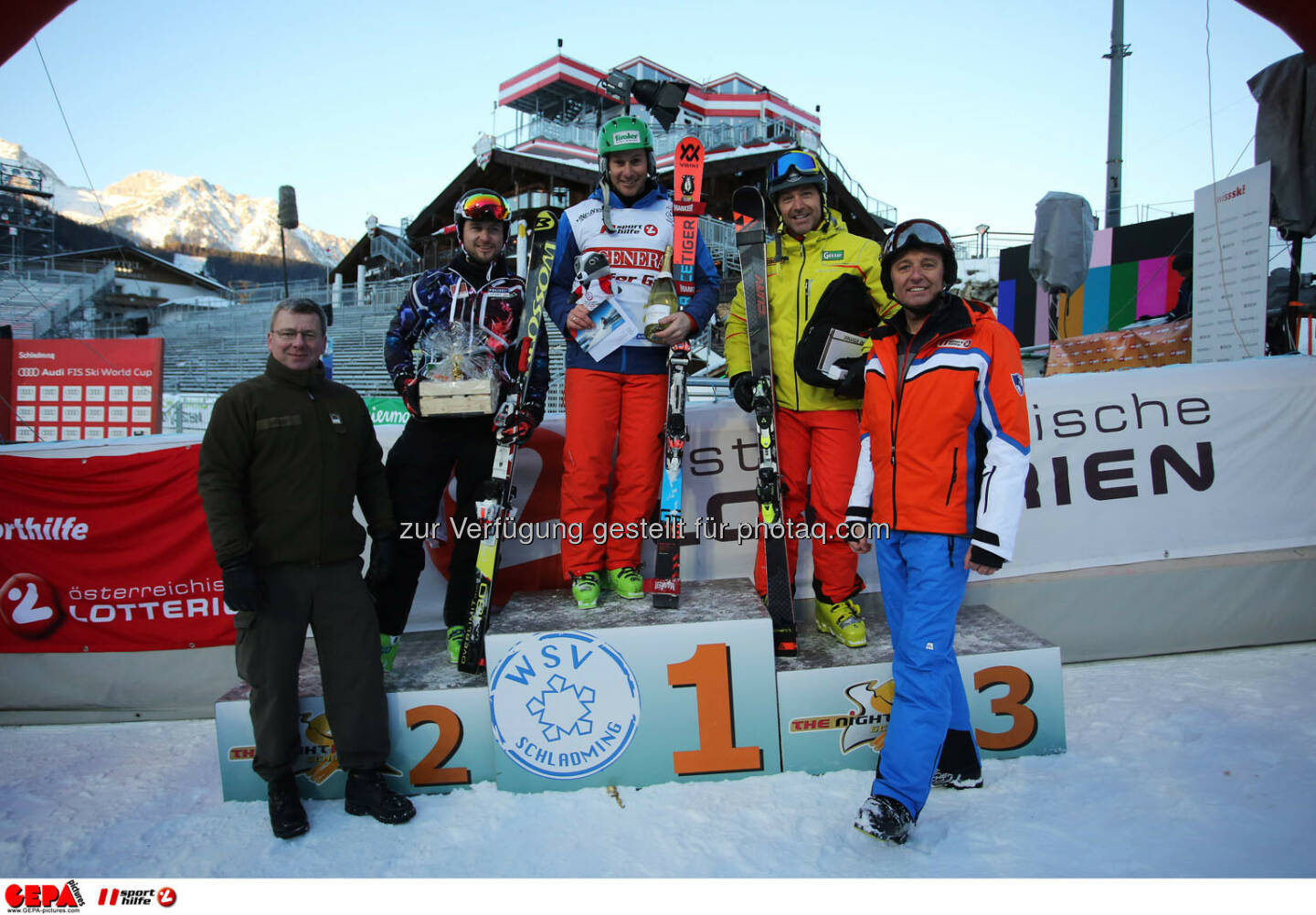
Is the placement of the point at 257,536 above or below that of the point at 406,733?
above

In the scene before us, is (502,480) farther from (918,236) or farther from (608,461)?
(918,236)

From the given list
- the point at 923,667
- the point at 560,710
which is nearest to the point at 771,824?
the point at 923,667

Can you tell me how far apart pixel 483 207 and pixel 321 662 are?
197cm

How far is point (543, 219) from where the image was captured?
131 inches

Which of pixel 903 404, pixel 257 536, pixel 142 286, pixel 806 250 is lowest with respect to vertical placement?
pixel 257 536

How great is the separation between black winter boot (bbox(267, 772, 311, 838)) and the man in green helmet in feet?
4.03

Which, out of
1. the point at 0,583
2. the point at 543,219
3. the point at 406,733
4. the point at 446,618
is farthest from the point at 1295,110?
the point at 0,583

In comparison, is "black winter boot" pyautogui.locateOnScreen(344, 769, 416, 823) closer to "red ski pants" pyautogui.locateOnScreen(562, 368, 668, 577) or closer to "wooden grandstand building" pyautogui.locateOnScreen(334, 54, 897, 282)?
"red ski pants" pyautogui.locateOnScreen(562, 368, 668, 577)

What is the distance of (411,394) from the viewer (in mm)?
3059

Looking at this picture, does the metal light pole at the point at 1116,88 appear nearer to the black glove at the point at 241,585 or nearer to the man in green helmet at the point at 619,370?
the man in green helmet at the point at 619,370

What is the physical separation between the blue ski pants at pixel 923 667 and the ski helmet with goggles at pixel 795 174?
1.55 m

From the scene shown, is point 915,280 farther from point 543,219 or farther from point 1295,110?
point 1295,110

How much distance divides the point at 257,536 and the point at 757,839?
1.98 metres
